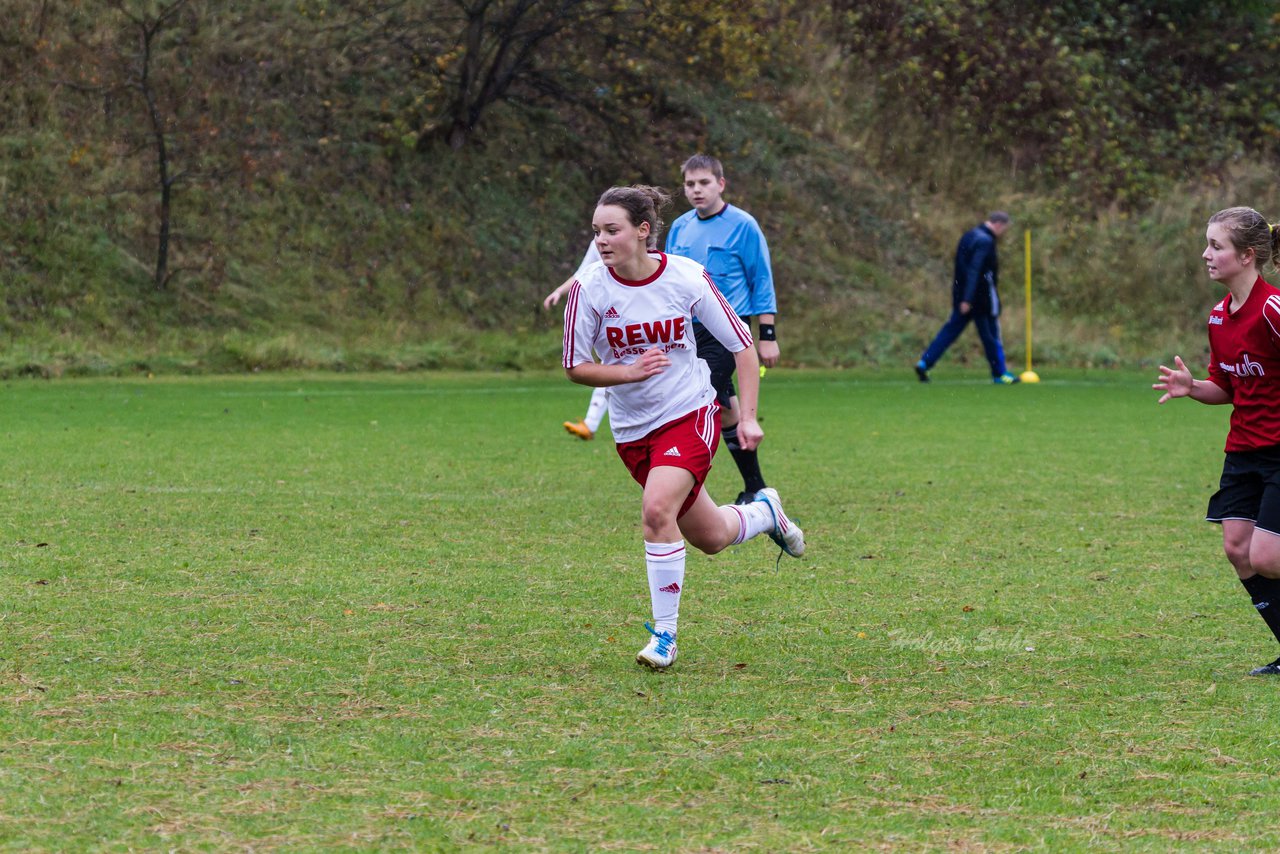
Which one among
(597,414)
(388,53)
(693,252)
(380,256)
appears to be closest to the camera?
(693,252)

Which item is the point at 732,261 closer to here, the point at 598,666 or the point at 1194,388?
the point at 1194,388

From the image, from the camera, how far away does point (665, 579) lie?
5.75 m

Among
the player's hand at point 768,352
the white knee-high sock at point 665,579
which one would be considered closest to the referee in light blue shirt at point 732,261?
the player's hand at point 768,352

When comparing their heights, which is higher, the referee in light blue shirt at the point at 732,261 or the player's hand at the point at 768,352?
the referee in light blue shirt at the point at 732,261

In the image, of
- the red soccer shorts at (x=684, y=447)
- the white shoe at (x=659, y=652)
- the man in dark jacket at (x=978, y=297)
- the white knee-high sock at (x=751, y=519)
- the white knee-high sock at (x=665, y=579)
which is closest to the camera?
the white shoe at (x=659, y=652)

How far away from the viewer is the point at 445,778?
412 centimetres

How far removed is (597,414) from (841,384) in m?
8.03

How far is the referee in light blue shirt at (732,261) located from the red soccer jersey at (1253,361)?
4.49 metres

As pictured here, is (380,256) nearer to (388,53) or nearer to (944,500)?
(388,53)

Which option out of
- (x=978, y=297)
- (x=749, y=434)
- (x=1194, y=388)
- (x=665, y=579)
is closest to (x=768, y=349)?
(x=749, y=434)

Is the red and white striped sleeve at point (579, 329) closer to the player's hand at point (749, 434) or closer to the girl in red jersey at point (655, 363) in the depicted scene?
the girl in red jersey at point (655, 363)

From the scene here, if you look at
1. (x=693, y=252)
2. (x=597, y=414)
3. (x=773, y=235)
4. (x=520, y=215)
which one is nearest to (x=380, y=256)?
(x=520, y=215)

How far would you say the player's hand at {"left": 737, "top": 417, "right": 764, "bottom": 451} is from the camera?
A: 5824mm

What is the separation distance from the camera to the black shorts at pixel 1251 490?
5383mm
